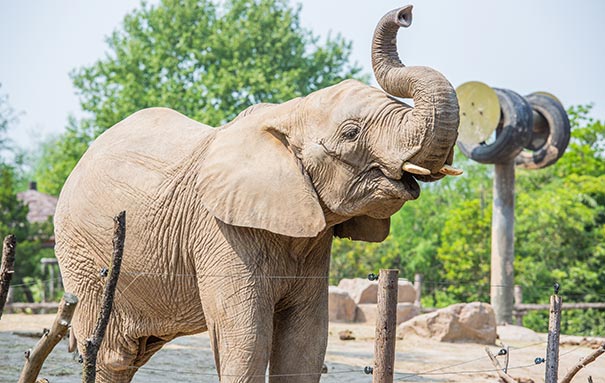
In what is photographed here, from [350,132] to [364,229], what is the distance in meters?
0.81

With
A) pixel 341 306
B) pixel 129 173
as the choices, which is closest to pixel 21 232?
pixel 341 306

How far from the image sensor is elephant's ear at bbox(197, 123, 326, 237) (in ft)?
18.1

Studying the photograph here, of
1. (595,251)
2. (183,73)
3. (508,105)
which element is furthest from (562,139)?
(183,73)

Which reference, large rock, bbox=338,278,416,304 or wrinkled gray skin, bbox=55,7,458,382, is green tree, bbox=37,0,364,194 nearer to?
large rock, bbox=338,278,416,304

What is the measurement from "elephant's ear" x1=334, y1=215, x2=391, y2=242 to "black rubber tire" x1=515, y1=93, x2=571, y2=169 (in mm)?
11076

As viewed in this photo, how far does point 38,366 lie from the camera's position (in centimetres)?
430

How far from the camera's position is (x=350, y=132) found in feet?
17.7

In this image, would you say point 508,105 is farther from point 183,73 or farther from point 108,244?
point 183,73

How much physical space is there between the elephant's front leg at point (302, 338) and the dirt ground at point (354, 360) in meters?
2.71

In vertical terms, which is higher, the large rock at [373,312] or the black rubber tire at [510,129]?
the black rubber tire at [510,129]

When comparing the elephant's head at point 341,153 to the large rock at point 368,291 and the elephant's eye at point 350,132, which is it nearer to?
the elephant's eye at point 350,132

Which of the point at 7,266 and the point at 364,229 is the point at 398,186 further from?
the point at 7,266

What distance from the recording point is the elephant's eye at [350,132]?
5398 millimetres

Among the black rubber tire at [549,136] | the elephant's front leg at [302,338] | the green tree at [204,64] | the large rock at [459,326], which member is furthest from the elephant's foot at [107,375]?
the green tree at [204,64]
